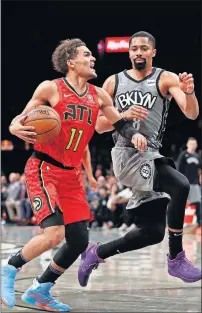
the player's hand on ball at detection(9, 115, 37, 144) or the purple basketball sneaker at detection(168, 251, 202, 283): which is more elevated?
the player's hand on ball at detection(9, 115, 37, 144)

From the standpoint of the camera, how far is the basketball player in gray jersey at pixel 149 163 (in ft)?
20.7

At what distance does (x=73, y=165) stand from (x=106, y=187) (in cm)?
1204

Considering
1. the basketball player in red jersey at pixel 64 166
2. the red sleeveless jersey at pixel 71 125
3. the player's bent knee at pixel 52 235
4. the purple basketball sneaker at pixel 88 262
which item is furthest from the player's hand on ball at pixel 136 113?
the purple basketball sneaker at pixel 88 262

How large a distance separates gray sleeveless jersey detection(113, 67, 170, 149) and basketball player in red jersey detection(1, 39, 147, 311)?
0.64 feet

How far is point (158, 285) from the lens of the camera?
8164mm

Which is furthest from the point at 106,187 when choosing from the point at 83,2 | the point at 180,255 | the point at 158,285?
the point at 180,255

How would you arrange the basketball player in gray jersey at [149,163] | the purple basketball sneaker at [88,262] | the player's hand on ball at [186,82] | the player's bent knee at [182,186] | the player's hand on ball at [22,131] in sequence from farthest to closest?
the purple basketball sneaker at [88,262]
the basketball player in gray jersey at [149,163]
the player's bent knee at [182,186]
the player's hand on ball at [186,82]
the player's hand on ball at [22,131]

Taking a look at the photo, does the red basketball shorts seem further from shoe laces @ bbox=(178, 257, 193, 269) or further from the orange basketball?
shoe laces @ bbox=(178, 257, 193, 269)

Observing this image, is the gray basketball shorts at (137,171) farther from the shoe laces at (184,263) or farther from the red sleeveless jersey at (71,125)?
the shoe laces at (184,263)

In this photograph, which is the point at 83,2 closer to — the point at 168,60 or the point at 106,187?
the point at 168,60

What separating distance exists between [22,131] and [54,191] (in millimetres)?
672

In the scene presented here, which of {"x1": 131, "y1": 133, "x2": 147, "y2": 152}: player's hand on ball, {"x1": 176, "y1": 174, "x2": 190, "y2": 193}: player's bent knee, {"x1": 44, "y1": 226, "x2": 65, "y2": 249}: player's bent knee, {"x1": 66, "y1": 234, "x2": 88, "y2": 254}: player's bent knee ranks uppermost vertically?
{"x1": 131, "y1": 133, "x2": 147, "y2": 152}: player's hand on ball

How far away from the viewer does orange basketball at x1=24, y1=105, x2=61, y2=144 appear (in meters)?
5.89

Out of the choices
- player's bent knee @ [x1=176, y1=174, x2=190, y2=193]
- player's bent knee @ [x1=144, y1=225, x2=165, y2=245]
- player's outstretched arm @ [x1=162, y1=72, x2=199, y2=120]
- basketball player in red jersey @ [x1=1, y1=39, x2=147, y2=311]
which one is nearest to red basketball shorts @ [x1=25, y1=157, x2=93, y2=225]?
basketball player in red jersey @ [x1=1, y1=39, x2=147, y2=311]
